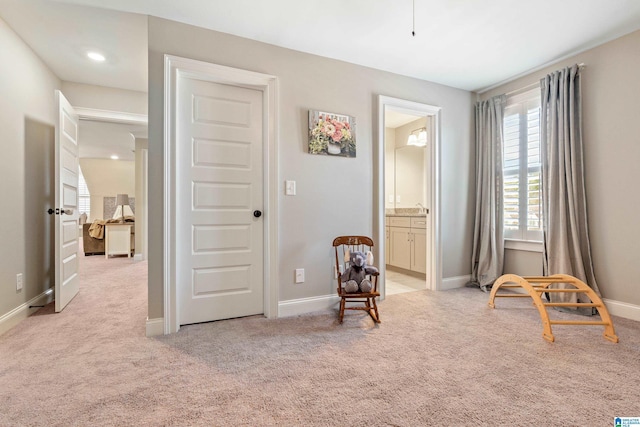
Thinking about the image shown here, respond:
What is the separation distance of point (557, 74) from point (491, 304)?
232cm

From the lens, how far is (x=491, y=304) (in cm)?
288

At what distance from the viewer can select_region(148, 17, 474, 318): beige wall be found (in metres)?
2.26

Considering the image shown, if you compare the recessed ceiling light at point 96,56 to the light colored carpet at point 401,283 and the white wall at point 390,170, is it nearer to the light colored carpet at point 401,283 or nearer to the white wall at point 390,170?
the light colored carpet at point 401,283

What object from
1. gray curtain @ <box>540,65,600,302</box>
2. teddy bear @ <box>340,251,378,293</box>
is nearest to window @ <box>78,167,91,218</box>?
teddy bear @ <box>340,251,378,293</box>

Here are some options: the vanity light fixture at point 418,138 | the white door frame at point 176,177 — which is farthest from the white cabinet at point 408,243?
the white door frame at point 176,177

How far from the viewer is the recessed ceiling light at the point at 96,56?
9.27ft

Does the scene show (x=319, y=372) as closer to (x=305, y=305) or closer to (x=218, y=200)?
(x=305, y=305)

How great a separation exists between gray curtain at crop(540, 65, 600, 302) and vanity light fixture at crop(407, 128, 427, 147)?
5.26 feet

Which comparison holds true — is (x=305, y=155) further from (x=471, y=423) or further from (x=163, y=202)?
(x=471, y=423)

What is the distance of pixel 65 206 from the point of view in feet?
9.52

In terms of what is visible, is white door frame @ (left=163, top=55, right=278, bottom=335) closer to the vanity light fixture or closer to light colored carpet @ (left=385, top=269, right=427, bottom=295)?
light colored carpet @ (left=385, top=269, right=427, bottom=295)

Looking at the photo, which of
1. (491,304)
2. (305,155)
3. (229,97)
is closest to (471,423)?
(491,304)

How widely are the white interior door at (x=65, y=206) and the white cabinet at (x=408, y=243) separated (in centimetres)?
396

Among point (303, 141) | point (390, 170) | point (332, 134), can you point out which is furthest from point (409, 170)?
point (303, 141)
